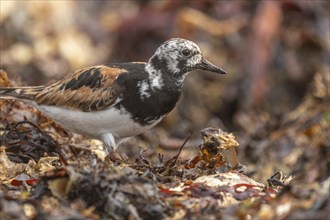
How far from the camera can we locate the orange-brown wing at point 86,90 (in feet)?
16.8

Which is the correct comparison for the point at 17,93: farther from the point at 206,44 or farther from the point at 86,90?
the point at 206,44

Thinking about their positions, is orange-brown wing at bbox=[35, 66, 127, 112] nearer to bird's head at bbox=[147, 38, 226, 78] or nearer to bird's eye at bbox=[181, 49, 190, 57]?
bird's head at bbox=[147, 38, 226, 78]

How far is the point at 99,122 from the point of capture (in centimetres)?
516

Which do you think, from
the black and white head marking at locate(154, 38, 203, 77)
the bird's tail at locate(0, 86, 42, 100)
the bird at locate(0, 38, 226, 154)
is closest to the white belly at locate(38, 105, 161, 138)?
the bird at locate(0, 38, 226, 154)

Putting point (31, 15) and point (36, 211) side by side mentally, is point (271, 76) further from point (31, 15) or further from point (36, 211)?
point (36, 211)

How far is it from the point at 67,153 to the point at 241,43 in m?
5.42

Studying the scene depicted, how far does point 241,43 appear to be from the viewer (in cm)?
1044

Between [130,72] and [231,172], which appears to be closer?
[231,172]

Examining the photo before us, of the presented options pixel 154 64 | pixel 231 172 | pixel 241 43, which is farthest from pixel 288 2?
pixel 231 172

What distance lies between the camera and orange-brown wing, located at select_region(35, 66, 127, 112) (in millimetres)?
5129

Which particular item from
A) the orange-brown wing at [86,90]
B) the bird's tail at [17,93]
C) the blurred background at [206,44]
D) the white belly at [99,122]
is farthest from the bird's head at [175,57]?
the blurred background at [206,44]

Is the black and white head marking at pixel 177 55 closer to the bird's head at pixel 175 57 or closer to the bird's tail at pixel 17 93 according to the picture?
the bird's head at pixel 175 57

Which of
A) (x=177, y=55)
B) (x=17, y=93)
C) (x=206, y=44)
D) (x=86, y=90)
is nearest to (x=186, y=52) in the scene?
(x=177, y=55)

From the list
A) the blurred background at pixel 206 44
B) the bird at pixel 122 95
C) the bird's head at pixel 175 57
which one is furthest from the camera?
the blurred background at pixel 206 44
